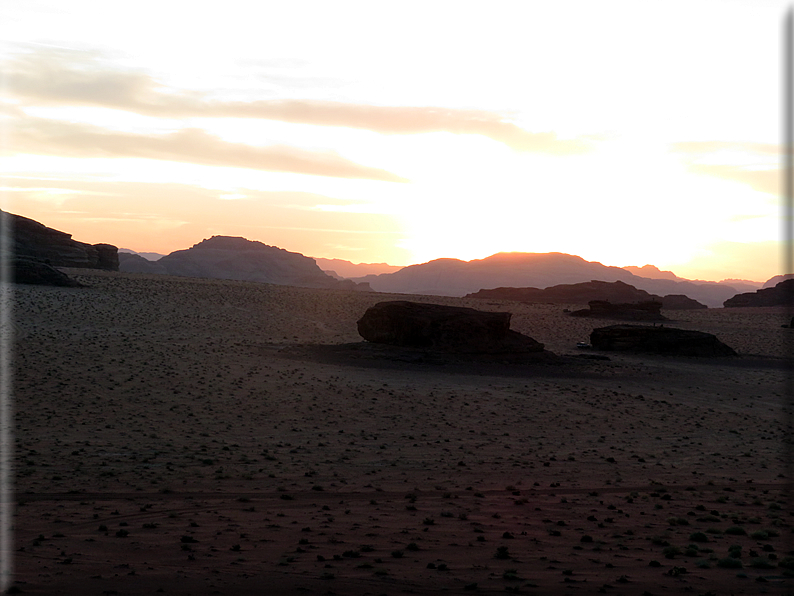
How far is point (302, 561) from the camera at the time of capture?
858cm

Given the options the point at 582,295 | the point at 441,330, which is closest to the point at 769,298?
the point at 582,295

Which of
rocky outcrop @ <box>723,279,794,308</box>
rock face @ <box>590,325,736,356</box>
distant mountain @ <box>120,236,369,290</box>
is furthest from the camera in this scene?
distant mountain @ <box>120,236,369,290</box>

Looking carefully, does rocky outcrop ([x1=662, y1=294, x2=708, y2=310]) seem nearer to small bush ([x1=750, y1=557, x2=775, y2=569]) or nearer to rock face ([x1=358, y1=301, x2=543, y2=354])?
rock face ([x1=358, y1=301, x2=543, y2=354])

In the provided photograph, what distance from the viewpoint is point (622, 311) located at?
64.0m

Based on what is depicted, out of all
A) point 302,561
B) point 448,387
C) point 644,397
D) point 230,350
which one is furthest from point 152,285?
point 302,561

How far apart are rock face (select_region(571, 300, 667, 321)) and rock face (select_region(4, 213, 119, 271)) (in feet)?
202

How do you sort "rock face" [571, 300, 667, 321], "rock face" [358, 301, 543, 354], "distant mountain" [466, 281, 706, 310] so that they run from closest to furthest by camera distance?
"rock face" [358, 301, 543, 354]
"rock face" [571, 300, 667, 321]
"distant mountain" [466, 281, 706, 310]

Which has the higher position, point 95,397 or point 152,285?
point 152,285

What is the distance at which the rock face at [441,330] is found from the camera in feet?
105

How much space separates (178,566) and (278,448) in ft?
23.0

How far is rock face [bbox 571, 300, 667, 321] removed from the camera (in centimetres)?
6228

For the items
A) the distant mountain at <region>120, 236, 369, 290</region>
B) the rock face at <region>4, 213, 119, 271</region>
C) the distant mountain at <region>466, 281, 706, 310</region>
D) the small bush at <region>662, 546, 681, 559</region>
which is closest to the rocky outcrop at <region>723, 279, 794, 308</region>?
the distant mountain at <region>466, 281, 706, 310</region>

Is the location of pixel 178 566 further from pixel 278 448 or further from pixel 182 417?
pixel 182 417

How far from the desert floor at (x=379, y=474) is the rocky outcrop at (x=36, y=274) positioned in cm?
2480
